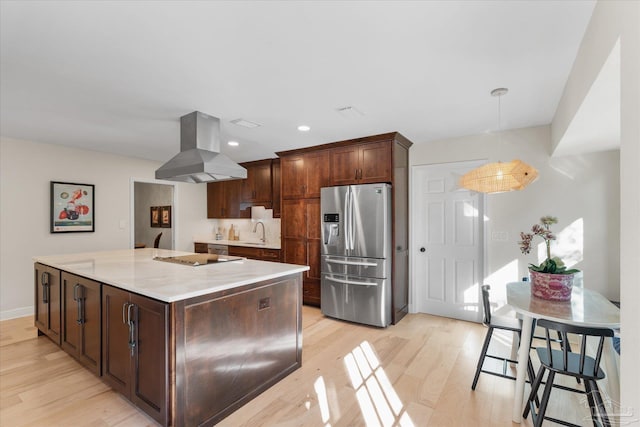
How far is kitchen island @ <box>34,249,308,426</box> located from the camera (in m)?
1.79

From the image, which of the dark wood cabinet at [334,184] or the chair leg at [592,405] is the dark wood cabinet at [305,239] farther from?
the chair leg at [592,405]

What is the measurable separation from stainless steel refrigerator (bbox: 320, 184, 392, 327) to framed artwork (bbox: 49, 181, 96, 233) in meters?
3.60

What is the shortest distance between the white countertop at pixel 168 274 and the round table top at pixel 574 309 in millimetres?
1676

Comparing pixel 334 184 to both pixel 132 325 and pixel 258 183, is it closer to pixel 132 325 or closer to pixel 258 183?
pixel 258 183

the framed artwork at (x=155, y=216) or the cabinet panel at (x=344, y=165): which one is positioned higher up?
the cabinet panel at (x=344, y=165)

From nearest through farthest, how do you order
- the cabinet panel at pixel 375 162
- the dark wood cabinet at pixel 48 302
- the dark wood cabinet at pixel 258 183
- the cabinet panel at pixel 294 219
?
the dark wood cabinet at pixel 48 302
the cabinet panel at pixel 375 162
the cabinet panel at pixel 294 219
the dark wood cabinet at pixel 258 183

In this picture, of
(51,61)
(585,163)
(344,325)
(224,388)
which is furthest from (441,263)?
(51,61)

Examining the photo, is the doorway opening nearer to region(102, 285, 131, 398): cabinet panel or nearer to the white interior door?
region(102, 285, 131, 398): cabinet panel

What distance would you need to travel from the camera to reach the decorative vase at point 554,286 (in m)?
2.11

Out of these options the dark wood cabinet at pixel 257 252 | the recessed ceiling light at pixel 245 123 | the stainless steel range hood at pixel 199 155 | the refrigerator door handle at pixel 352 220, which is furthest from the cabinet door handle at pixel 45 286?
the refrigerator door handle at pixel 352 220

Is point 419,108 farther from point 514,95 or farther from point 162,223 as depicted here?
point 162,223

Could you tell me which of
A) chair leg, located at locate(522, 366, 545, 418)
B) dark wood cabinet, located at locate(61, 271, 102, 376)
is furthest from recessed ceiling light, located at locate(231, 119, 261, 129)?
chair leg, located at locate(522, 366, 545, 418)

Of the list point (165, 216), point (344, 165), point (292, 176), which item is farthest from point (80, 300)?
point (165, 216)

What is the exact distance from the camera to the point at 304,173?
4.55m
